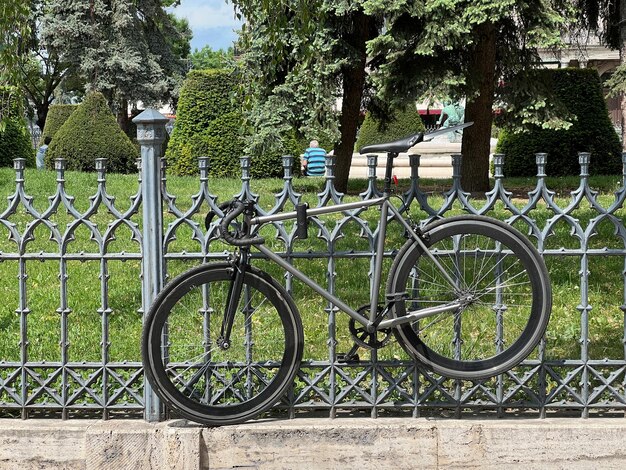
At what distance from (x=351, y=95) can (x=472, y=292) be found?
13.5 m

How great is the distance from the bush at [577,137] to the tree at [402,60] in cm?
251

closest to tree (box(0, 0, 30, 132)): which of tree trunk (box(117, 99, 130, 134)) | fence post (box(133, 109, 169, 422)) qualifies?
fence post (box(133, 109, 169, 422))

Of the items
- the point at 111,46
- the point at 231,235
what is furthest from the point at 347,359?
the point at 111,46

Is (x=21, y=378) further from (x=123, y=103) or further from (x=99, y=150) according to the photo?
(x=123, y=103)

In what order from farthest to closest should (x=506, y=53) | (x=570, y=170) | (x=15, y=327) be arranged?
(x=570, y=170) < (x=506, y=53) < (x=15, y=327)

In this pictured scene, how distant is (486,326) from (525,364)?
1.00ft

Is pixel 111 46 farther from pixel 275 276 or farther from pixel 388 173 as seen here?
pixel 388 173

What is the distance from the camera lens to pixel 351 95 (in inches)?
680

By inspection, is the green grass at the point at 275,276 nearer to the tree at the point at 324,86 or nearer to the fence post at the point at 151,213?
the fence post at the point at 151,213

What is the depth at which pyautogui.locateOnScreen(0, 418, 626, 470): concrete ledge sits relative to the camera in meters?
4.18

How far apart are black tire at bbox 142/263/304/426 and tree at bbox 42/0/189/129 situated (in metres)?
35.4

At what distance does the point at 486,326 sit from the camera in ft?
14.8

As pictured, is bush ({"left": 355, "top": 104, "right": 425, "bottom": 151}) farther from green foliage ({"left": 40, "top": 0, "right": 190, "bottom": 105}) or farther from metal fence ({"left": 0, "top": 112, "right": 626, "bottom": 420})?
metal fence ({"left": 0, "top": 112, "right": 626, "bottom": 420})

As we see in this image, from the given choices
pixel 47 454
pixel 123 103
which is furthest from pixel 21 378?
pixel 123 103
